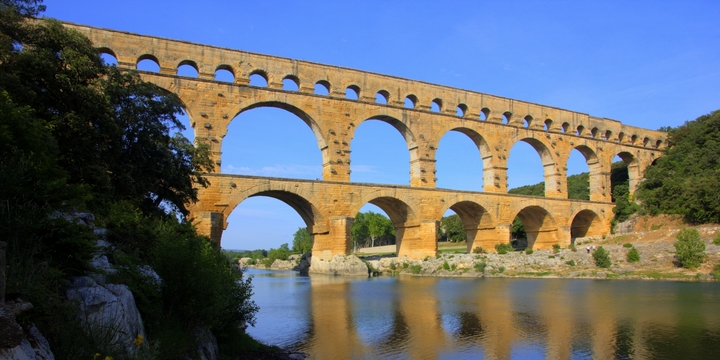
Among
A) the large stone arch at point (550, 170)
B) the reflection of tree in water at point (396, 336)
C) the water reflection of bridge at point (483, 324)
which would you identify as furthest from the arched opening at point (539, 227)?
the reflection of tree in water at point (396, 336)

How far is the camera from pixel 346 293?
17.9m

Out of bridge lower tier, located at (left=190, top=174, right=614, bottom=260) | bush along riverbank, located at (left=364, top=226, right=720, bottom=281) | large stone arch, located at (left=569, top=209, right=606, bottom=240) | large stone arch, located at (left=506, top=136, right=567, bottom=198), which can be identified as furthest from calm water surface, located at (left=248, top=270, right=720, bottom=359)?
Answer: large stone arch, located at (left=569, top=209, right=606, bottom=240)

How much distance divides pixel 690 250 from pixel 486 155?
11879 millimetres

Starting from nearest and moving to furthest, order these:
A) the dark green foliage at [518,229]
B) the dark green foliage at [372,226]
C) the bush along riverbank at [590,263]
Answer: the bush along riverbank at [590,263] < the dark green foliage at [518,229] < the dark green foliage at [372,226]

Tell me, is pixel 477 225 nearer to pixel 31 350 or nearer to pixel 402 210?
pixel 402 210

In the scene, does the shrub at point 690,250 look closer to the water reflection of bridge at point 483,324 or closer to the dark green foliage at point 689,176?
the dark green foliage at point 689,176

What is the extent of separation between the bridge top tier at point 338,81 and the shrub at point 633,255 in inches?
420

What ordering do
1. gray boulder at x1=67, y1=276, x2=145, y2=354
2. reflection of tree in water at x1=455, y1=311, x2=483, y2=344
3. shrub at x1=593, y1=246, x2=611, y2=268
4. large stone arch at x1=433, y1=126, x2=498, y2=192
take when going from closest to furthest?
gray boulder at x1=67, y1=276, x2=145, y2=354, reflection of tree in water at x1=455, y1=311, x2=483, y2=344, shrub at x1=593, y1=246, x2=611, y2=268, large stone arch at x1=433, y1=126, x2=498, y2=192

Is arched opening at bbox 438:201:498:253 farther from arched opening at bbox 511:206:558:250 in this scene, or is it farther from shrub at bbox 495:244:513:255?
arched opening at bbox 511:206:558:250

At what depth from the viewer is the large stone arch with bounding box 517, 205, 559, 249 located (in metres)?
33.0

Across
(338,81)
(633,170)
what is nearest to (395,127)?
(338,81)

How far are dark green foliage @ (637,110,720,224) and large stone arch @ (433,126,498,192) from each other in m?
10.4

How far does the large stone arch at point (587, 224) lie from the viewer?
35.7 m

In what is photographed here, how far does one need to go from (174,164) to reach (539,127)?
25271 mm
